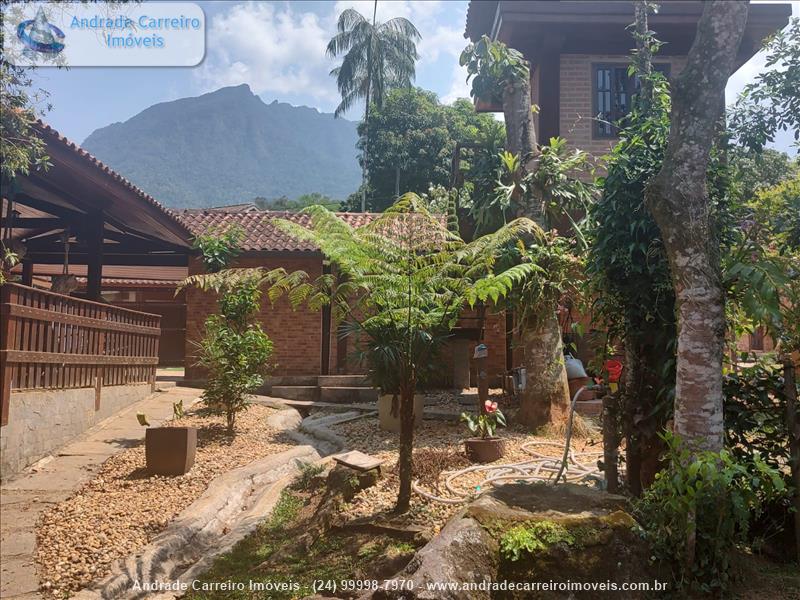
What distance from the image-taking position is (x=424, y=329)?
5328 millimetres

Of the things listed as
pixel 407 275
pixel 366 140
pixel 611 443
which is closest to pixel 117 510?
pixel 407 275

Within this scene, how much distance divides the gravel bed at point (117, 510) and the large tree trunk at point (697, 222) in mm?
4530

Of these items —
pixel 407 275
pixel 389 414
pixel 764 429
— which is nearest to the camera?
pixel 764 429

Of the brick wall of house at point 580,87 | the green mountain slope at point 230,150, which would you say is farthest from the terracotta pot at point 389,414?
the green mountain slope at point 230,150

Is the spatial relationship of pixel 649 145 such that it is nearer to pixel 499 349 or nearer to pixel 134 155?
pixel 499 349

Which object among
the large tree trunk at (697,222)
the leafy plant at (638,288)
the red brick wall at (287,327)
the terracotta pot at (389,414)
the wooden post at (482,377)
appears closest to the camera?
the large tree trunk at (697,222)

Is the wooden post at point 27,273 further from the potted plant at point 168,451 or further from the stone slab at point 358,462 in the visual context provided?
the stone slab at point 358,462

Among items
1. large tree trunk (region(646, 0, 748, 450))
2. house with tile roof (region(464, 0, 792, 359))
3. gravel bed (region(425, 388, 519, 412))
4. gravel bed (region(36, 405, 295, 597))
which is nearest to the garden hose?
large tree trunk (region(646, 0, 748, 450))

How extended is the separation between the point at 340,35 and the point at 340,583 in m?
30.9

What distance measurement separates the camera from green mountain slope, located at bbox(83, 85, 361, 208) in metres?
132

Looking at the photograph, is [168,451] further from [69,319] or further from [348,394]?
[348,394]

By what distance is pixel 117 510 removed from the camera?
5.62 meters

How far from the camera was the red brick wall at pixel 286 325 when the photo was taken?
44.8ft

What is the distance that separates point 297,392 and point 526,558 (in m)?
9.66
